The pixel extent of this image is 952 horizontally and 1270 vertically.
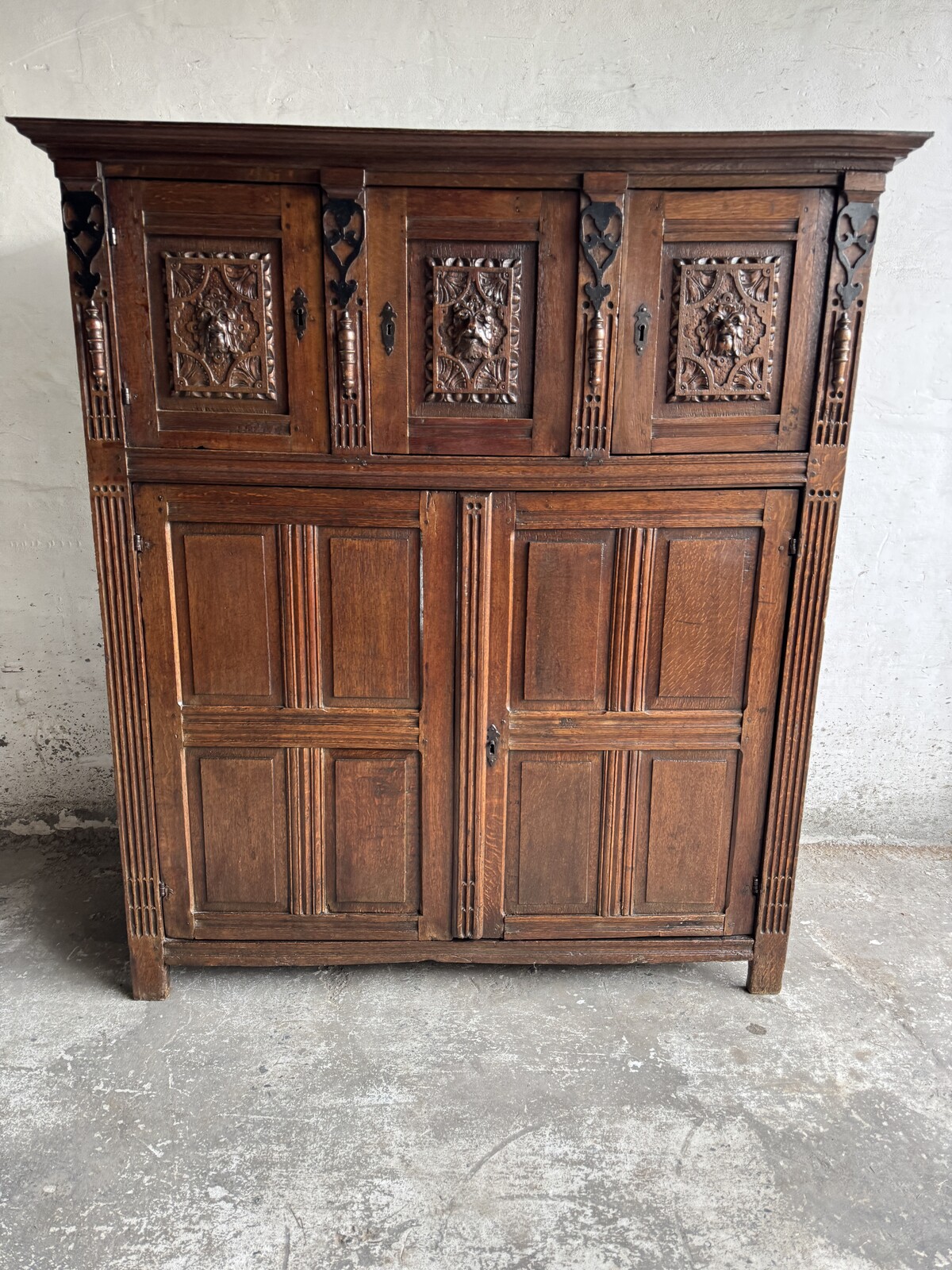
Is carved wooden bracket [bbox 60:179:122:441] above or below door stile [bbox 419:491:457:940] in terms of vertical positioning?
above

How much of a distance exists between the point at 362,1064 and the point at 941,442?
284 cm

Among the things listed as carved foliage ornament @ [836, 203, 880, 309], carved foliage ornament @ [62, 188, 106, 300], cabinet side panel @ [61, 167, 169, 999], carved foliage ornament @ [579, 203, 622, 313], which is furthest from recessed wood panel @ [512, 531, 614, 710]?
carved foliage ornament @ [62, 188, 106, 300]

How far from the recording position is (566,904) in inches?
96.3

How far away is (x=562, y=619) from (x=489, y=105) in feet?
5.86

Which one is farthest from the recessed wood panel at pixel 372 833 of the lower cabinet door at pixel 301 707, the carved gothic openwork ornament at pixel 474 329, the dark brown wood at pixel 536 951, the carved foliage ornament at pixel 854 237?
the carved foliage ornament at pixel 854 237

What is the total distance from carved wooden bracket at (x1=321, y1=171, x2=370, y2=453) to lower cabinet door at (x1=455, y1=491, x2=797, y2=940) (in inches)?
15.0

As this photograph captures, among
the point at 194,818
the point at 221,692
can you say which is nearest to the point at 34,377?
the point at 221,692

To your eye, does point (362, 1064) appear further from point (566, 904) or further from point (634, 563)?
point (634, 563)

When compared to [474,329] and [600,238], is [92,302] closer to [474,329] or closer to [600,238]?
[474,329]

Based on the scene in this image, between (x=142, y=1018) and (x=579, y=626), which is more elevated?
(x=579, y=626)

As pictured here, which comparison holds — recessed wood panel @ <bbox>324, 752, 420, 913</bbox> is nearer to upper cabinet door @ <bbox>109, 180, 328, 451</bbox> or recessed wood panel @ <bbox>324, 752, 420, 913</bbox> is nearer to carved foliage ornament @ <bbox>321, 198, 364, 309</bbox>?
upper cabinet door @ <bbox>109, 180, 328, 451</bbox>

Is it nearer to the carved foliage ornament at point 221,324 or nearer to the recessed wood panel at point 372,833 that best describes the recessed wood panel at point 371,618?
the recessed wood panel at point 372,833

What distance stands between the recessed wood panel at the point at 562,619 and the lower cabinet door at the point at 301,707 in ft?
0.67

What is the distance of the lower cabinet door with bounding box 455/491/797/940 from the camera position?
2.21 meters
